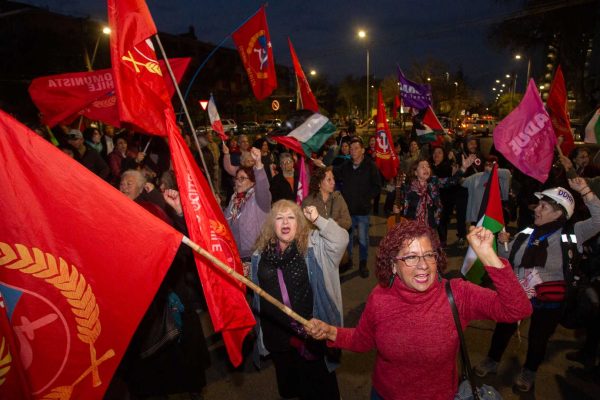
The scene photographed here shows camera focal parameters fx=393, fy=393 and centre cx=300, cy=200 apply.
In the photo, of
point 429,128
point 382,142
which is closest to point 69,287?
point 382,142

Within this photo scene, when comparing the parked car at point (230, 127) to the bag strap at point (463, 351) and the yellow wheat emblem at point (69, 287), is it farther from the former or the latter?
the bag strap at point (463, 351)

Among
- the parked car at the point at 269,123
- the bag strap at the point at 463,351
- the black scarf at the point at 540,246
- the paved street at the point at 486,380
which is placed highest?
the parked car at the point at 269,123

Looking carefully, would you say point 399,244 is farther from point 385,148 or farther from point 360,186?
point 385,148

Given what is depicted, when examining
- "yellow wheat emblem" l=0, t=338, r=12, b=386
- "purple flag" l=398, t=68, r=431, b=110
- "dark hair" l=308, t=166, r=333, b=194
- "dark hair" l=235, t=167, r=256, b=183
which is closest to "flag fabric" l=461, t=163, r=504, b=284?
"dark hair" l=308, t=166, r=333, b=194

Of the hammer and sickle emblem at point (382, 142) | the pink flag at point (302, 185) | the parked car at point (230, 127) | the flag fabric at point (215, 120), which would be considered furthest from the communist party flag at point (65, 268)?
the parked car at point (230, 127)

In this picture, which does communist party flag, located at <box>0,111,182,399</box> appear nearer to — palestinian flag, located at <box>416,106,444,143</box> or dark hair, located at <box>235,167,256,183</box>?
dark hair, located at <box>235,167,256,183</box>

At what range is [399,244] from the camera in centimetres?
219

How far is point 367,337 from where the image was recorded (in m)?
2.36

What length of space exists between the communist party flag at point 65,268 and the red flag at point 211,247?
2.09ft

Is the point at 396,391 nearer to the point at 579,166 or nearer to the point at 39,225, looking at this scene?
the point at 39,225

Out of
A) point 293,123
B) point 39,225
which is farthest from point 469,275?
point 39,225

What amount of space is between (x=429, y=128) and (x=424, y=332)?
8.39 meters

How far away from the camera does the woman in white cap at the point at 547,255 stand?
323 cm

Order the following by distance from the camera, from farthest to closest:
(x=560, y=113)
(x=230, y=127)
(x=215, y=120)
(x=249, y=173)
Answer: (x=230, y=127) < (x=215, y=120) < (x=560, y=113) < (x=249, y=173)
